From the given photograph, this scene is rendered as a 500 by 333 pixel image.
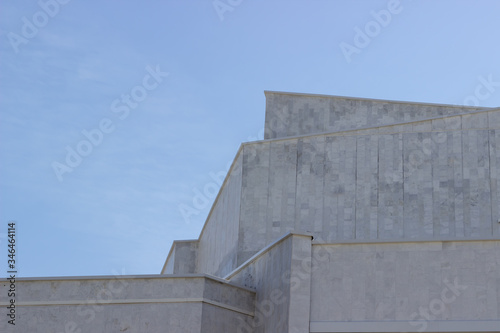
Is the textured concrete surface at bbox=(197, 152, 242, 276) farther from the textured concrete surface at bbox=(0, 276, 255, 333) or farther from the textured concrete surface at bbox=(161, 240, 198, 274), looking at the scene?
the textured concrete surface at bbox=(0, 276, 255, 333)

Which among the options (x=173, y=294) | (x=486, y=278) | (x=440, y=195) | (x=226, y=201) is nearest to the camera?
(x=486, y=278)

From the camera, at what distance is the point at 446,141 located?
29.9m

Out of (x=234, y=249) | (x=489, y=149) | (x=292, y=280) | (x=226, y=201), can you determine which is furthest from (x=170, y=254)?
(x=292, y=280)

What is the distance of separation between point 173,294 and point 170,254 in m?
23.4

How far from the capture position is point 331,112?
35.8 metres

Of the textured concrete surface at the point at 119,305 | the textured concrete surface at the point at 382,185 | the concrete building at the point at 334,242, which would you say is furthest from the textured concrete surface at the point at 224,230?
the textured concrete surface at the point at 119,305

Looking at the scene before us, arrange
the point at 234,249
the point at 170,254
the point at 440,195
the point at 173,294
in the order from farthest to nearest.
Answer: the point at 170,254 < the point at 234,249 < the point at 440,195 < the point at 173,294

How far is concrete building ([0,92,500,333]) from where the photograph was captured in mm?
20891

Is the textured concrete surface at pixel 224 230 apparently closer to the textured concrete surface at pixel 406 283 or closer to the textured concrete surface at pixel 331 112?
the textured concrete surface at pixel 331 112

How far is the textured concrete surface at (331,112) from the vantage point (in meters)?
35.3

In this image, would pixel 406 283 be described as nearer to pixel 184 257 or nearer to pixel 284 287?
pixel 284 287

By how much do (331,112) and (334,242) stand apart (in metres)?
14.7

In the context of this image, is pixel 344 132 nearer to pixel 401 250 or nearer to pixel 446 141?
Answer: pixel 446 141

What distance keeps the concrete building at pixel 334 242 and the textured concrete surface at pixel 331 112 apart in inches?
1.7
